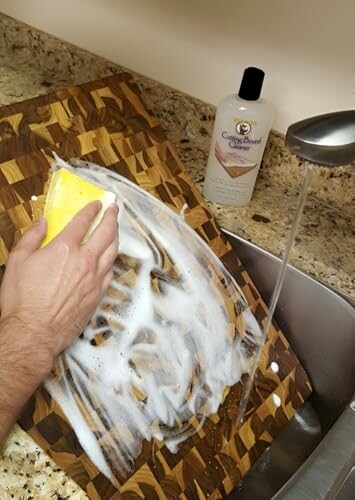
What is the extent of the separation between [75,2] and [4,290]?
72 cm

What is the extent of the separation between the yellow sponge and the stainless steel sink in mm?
280

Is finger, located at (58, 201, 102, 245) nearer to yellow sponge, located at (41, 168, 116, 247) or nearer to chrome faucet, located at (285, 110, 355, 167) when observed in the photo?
yellow sponge, located at (41, 168, 116, 247)

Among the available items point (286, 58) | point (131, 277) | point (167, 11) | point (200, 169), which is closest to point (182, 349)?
point (131, 277)

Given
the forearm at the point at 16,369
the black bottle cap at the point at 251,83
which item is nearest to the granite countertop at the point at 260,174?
the black bottle cap at the point at 251,83

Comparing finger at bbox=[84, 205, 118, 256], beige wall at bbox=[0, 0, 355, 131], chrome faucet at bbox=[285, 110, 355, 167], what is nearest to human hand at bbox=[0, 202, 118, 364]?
finger at bbox=[84, 205, 118, 256]

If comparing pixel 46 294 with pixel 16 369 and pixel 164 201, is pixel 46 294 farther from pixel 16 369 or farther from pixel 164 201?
pixel 164 201

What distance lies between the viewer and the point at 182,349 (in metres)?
0.79

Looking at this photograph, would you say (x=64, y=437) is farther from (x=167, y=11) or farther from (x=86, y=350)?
(x=167, y=11)

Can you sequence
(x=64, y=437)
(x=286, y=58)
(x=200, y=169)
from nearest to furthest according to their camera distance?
(x=64, y=437) → (x=286, y=58) → (x=200, y=169)

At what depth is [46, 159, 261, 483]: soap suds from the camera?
0.68m

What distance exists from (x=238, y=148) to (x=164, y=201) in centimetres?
16

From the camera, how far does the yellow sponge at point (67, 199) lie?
28.9 inches

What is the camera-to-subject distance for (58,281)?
0.69 meters

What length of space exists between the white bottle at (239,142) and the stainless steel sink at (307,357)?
0.09 m
